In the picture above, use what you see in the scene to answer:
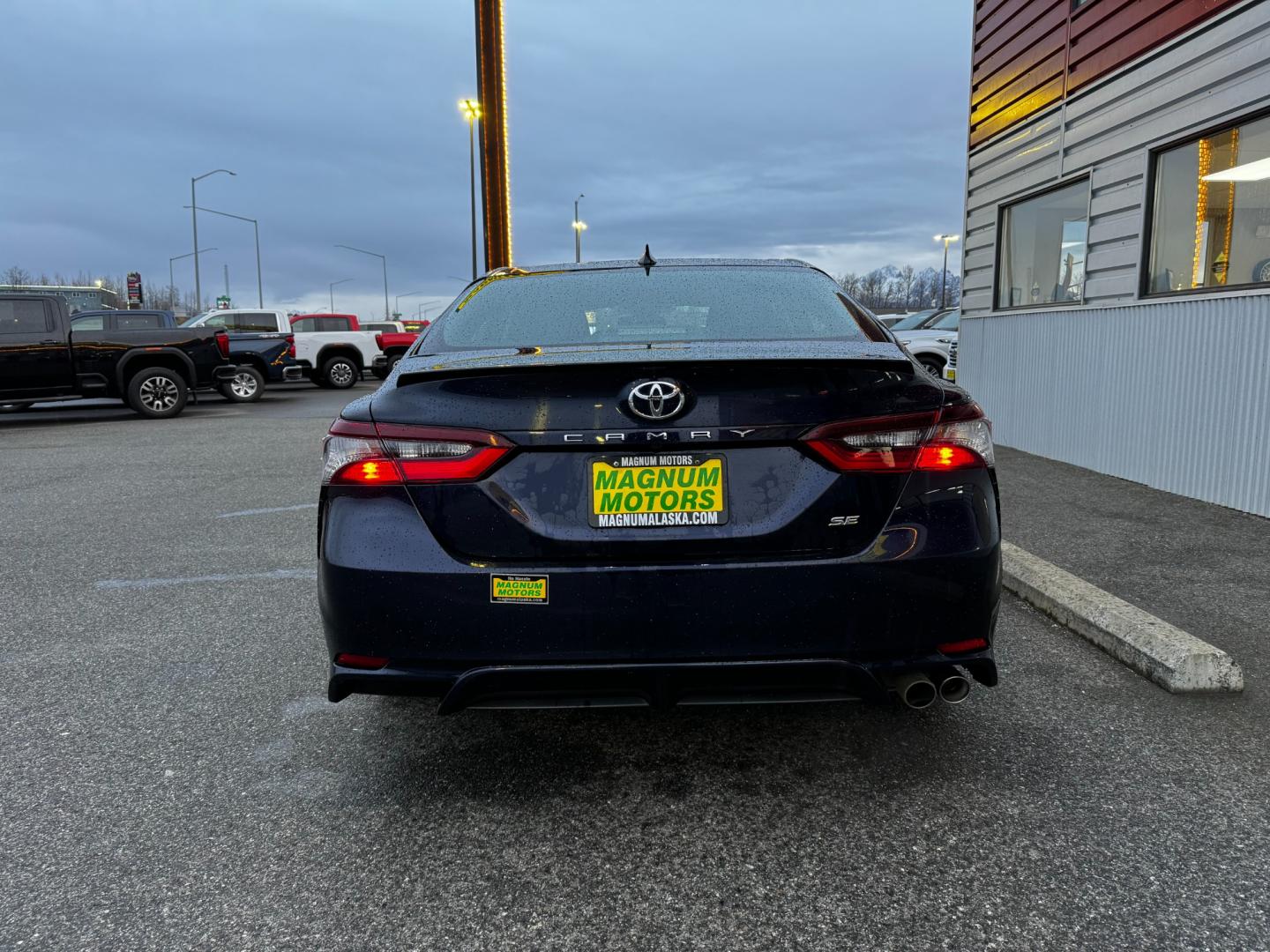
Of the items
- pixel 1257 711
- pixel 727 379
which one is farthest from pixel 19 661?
pixel 1257 711

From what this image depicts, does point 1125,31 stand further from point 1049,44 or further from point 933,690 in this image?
point 933,690

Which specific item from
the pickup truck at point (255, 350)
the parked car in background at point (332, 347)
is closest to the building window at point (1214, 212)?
the pickup truck at point (255, 350)

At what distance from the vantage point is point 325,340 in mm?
24438

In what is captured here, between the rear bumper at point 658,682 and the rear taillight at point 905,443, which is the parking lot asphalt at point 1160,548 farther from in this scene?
the rear bumper at point 658,682

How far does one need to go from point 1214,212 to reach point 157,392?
15.3m

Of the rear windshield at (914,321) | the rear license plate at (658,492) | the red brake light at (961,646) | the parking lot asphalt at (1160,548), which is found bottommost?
the parking lot asphalt at (1160,548)

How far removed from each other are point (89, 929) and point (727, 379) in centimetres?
195

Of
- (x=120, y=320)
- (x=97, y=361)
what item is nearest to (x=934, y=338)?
(x=97, y=361)

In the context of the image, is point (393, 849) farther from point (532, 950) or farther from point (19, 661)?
point (19, 661)

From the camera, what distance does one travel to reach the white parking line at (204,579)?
5113 millimetres

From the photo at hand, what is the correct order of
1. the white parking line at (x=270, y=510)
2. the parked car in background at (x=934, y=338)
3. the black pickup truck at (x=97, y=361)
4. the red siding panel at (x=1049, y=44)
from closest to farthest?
1. the white parking line at (x=270, y=510)
2. the red siding panel at (x=1049, y=44)
3. the black pickup truck at (x=97, y=361)
4. the parked car in background at (x=934, y=338)

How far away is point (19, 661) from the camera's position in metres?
3.91

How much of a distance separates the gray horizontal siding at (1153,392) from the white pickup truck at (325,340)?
1858 centimetres

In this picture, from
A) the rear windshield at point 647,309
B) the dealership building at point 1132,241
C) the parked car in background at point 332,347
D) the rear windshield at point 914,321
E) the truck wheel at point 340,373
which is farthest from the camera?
the truck wheel at point 340,373
